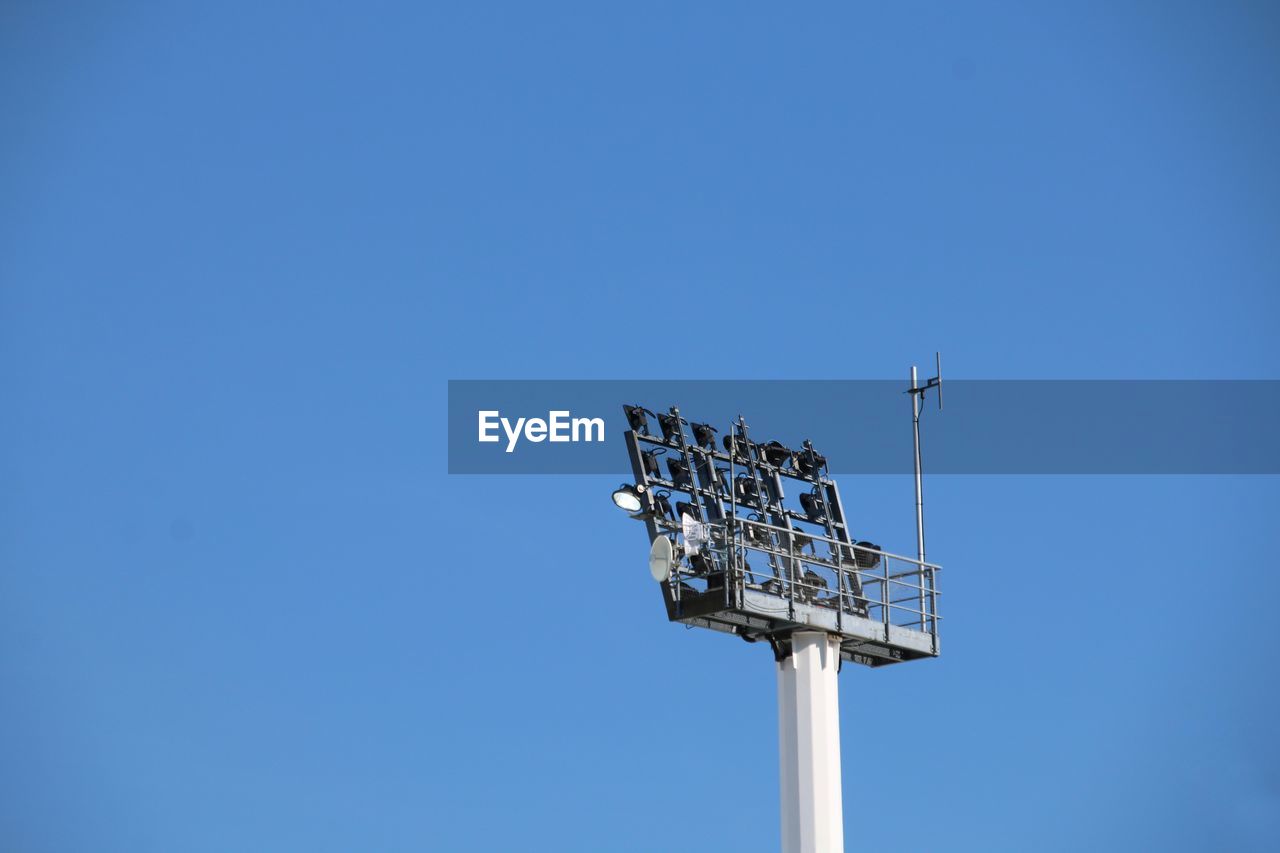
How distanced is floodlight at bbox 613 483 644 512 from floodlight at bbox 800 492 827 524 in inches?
273

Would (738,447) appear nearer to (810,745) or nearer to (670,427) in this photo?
(670,427)

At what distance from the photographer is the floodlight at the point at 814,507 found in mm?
75812

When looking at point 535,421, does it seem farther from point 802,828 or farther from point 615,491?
point 802,828

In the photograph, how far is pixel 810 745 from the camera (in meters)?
69.9

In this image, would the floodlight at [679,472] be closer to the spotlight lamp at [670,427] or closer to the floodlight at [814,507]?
the spotlight lamp at [670,427]

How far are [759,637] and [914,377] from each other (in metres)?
11.3

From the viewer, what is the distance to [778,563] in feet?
234

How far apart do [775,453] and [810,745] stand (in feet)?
33.4

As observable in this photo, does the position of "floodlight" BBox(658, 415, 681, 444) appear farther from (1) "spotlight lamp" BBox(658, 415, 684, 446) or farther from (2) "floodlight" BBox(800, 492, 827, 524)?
(2) "floodlight" BBox(800, 492, 827, 524)

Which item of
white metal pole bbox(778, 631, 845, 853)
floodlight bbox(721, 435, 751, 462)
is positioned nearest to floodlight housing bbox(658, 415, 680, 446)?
floodlight bbox(721, 435, 751, 462)

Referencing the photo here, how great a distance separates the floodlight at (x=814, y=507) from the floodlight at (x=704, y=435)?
12.8ft

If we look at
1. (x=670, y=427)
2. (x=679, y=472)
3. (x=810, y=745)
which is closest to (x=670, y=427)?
(x=670, y=427)

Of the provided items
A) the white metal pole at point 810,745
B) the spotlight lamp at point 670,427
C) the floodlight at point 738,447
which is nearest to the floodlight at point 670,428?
the spotlight lamp at point 670,427

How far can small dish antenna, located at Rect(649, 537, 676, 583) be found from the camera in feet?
228
